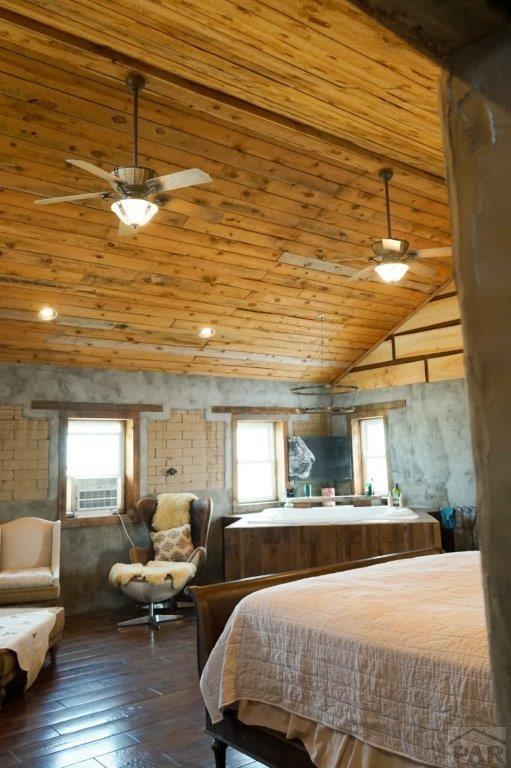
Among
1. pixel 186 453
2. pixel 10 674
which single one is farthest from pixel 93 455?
pixel 10 674

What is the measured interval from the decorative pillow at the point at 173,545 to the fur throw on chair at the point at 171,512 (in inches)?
2.9

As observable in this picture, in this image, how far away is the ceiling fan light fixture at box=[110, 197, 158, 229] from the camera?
3.16 metres

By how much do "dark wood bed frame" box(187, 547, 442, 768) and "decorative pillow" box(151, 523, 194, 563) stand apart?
3026 millimetres

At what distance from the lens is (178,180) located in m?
3.10

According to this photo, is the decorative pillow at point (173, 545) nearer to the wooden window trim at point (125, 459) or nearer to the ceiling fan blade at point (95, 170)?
the wooden window trim at point (125, 459)

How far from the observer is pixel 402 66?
259 centimetres

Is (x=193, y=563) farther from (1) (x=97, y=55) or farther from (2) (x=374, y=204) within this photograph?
(1) (x=97, y=55)

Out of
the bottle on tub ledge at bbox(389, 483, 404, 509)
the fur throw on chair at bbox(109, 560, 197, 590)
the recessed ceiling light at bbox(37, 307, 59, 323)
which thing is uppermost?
the recessed ceiling light at bbox(37, 307, 59, 323)

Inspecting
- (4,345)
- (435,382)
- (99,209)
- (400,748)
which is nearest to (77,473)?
(4,345)

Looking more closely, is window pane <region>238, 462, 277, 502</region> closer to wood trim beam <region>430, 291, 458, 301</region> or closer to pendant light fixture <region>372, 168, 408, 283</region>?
wood trim beam <region>430, 291, 458, 301</region>

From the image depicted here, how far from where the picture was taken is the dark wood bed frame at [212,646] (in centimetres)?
240

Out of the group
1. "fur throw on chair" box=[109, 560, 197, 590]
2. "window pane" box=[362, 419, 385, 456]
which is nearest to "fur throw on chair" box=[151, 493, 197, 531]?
"fur throw on chair" box=[109, 560, 197, 590]

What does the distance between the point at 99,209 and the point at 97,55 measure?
1.42 metres

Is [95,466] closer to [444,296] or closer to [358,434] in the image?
[358,434]
